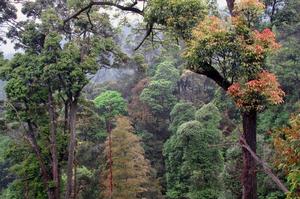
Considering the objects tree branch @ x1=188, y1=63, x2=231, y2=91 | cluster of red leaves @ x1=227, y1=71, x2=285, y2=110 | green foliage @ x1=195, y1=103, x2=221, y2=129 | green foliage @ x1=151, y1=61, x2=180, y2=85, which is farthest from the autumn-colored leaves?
green foliage @ x1=151, y1=61, x2=180, y2=85

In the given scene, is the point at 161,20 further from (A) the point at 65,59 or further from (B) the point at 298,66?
(B) the point at 298,66

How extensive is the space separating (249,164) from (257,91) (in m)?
1.08

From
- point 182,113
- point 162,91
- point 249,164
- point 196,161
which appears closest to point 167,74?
point 162,91

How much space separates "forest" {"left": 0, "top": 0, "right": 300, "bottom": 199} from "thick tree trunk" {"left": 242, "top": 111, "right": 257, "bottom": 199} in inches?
0.7

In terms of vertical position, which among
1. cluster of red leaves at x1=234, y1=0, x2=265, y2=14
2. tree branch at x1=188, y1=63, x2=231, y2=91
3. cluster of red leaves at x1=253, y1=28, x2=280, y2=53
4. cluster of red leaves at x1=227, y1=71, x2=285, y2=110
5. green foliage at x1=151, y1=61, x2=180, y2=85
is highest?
green foliage at x1=151, y1=61, x2=180, y2=85

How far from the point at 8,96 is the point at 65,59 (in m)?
2.17

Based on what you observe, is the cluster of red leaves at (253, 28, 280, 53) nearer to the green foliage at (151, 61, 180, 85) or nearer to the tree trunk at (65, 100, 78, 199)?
the tree trunk at (65, 100, 78, 199)

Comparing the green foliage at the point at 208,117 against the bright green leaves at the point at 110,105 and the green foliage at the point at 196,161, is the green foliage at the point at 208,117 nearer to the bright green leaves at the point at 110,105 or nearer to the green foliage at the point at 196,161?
the green foliage at the point at 196,161

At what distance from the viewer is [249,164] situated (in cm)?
612

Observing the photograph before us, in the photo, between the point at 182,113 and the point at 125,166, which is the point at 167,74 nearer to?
the point at 182,113

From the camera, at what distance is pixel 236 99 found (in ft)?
19.7

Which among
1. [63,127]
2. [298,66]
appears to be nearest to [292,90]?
[298,66]

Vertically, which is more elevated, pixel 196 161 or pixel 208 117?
pixel 208 117

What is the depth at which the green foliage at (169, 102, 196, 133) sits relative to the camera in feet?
82.6
